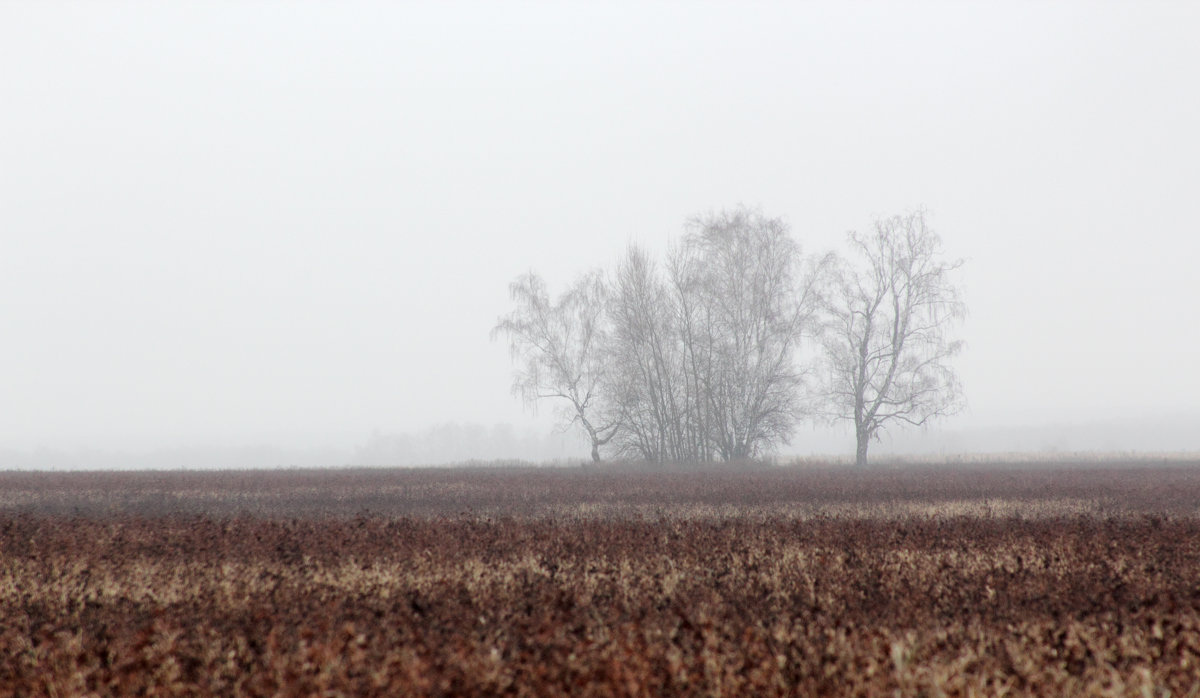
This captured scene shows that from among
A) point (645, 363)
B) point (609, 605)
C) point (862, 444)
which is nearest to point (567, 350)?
point (645, 363)

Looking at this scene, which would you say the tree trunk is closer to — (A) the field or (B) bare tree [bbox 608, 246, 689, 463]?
(B) bare tree [bbox 608, 246, 689, 463]

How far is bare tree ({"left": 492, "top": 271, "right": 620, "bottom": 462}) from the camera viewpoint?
138ft

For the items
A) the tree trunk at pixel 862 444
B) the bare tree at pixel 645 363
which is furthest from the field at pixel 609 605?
the bare tree at pixel 645 363

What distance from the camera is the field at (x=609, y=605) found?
476 cm

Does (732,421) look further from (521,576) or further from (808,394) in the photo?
(521,576)

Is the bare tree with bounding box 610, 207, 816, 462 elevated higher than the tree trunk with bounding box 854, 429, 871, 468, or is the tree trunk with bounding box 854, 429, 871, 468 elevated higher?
the bare tree with bounding box 610, 207, 816, 462

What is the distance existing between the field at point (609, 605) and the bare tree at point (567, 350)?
26908 mm

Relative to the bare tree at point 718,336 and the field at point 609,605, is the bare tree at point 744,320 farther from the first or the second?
the field at point 609,605

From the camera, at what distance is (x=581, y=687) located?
4.58m

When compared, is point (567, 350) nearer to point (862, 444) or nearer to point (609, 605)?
point (862, 444)

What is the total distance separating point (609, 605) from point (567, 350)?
35.9m

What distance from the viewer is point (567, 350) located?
42.8 m

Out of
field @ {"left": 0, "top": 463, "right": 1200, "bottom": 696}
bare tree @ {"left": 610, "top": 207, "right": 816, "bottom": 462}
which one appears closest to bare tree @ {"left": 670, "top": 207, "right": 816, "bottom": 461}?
bare tree @ {"left": 610, "top": 207, "right": 816, "bottom": 462}

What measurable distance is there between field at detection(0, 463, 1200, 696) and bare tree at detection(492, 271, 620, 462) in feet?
88.3
